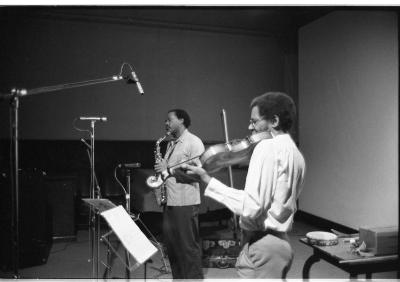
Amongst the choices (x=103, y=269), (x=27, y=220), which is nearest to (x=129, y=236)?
(x=103, y=269)

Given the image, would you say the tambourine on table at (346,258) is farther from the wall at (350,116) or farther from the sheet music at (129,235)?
the wall at (350,116)

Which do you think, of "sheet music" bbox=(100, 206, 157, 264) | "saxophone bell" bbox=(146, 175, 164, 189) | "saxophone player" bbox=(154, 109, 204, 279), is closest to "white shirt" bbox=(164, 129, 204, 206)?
"saxophone player" bbox=(154, 109, 204, 279)

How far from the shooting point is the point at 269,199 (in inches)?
68.0

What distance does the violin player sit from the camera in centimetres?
172

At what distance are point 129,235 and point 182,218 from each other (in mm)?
1494

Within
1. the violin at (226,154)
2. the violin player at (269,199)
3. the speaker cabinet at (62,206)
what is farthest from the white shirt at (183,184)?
the speaker cabinet at (62,206)

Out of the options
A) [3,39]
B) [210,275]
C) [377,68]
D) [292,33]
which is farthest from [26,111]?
[377,68]

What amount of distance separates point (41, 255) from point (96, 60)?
11.6 ft

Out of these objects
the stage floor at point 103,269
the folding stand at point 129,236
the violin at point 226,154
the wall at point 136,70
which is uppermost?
the wall at point 136,70

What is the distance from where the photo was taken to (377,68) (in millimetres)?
4727

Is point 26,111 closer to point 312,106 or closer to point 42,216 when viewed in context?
point 42,216

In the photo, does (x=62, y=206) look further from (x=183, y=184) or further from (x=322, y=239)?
(x=322, y=239)

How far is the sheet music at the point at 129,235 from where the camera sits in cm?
193

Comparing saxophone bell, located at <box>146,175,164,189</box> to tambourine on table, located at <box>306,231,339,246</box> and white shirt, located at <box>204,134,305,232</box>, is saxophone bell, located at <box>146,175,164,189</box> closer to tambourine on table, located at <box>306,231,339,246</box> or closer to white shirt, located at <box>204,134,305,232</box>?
tambourine on table, located at <box>306,231,339,246</box>
